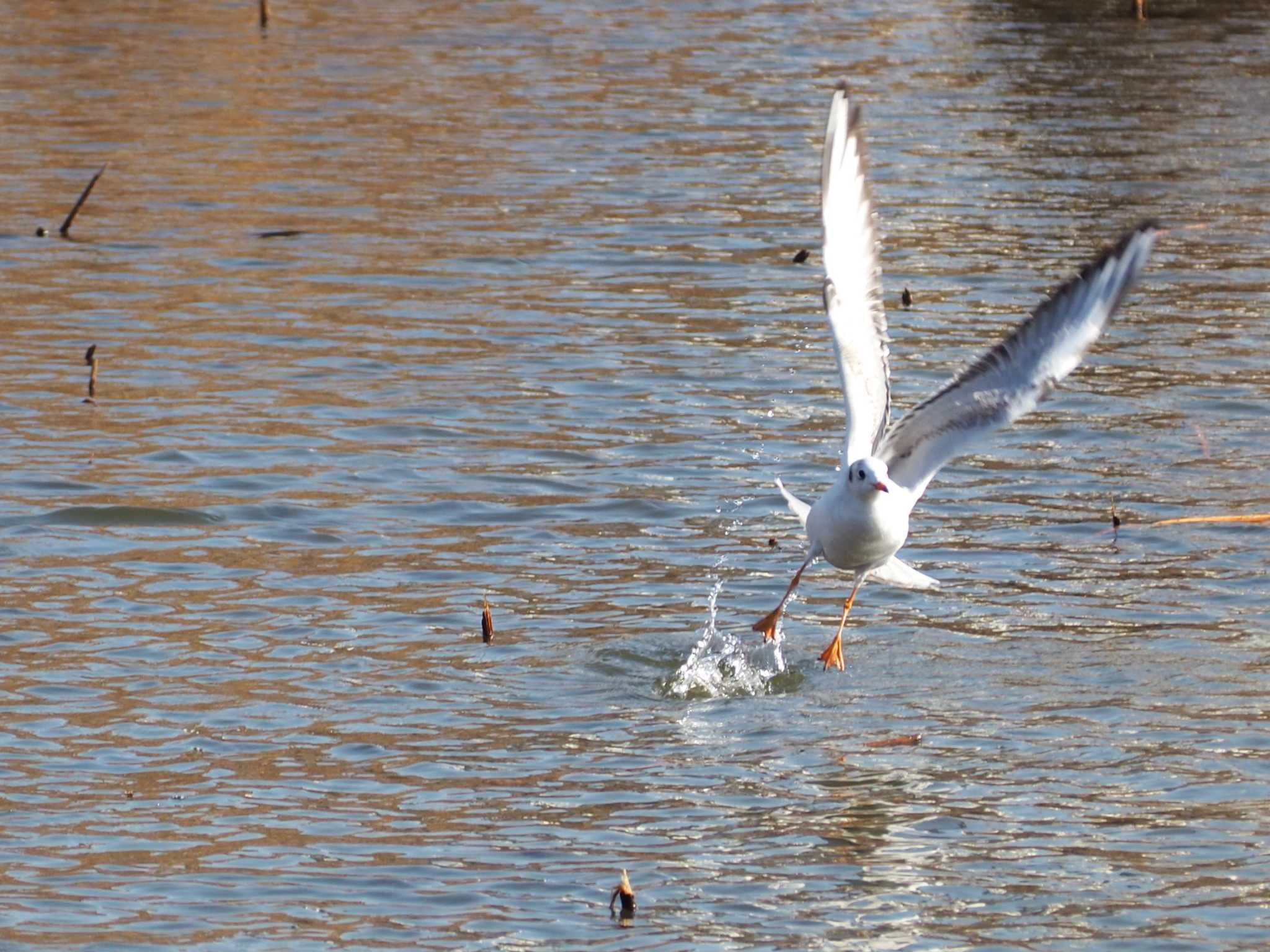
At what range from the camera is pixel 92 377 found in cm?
1385

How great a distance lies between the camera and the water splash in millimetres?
9672

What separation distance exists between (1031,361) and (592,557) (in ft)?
10.3

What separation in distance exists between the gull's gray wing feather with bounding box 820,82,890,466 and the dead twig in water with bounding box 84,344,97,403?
567 cm

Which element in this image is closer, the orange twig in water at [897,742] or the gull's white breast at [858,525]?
the orange twig in water at [897,742]

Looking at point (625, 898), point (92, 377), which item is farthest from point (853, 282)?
point (92, 377)

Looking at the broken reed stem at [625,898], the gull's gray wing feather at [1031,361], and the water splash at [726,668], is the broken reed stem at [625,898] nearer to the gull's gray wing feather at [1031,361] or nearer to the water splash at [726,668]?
the water splash at [726,668]

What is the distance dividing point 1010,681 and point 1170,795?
1.33m

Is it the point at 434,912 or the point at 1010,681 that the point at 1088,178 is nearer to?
the point at 1010,681

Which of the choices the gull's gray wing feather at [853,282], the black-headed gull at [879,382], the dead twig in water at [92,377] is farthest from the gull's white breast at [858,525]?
the dead twig in water at [92,377]

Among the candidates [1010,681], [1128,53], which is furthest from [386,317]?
[1128,53]

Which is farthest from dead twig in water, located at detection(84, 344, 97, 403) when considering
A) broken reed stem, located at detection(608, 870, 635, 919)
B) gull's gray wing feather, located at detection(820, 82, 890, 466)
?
broken reed stem, located at detection(608, 870, 635, 919)

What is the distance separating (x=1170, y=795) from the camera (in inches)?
331

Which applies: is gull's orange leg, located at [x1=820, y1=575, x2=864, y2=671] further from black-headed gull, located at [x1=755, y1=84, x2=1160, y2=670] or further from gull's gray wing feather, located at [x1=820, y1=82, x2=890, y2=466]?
gull's gray wing feather, located at [x1=820, y1=82, x2=890, y2=466]

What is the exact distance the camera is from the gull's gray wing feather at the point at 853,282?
9625mm
